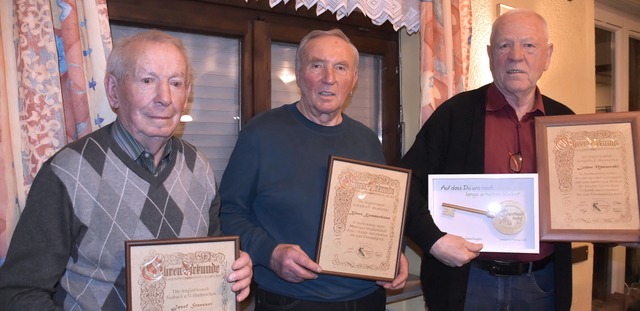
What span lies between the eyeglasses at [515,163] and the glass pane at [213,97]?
133cm

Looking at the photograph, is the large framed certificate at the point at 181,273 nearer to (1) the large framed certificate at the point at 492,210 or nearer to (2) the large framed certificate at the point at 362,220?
(2) the large framed certificate at the point at 362,220

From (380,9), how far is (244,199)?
1.45 m

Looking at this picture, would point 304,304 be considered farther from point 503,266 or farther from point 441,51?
point 441,51

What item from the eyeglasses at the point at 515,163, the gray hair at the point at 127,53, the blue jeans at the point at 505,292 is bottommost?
the blue jeans at the point at 505,292

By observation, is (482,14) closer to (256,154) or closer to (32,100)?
(256,154)

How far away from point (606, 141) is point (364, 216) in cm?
94

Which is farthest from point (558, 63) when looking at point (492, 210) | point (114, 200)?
point (114, 200)

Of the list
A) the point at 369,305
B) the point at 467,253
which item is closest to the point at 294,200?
the point at 369,305

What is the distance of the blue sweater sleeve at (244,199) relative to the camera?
1.62m

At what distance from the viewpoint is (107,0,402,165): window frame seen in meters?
2.17

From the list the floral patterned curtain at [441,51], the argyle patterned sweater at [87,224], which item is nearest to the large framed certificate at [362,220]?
the argyle patterned sweater at [87,224]

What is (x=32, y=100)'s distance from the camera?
5.12ft

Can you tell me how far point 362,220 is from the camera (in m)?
1.62

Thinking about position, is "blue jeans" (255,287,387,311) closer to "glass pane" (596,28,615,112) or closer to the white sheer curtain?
the white sheer curtain
